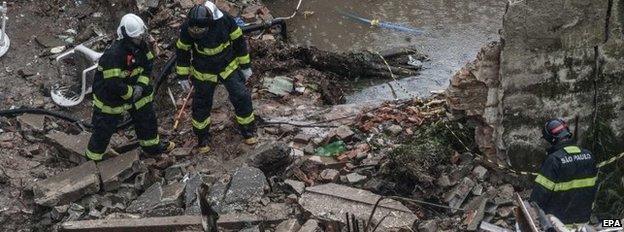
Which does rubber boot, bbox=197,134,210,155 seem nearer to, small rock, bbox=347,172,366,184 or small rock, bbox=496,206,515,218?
small rock, bbox=347,172,366,184

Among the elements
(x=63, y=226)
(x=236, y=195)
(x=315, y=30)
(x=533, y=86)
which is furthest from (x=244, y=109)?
(x=315, y=30)

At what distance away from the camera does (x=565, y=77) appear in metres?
6.08

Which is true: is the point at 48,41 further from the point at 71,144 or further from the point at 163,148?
the point at 163,148

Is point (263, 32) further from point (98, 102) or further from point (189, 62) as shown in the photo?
point (98, 102)

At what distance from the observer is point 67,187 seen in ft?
Answer: 20.7

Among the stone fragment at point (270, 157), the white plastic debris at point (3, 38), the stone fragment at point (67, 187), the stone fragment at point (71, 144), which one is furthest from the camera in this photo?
the white plastic debris at point (3, 38)

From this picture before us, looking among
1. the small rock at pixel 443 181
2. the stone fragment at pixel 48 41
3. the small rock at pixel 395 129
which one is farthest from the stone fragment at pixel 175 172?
the stone fragment at pixel 48 41

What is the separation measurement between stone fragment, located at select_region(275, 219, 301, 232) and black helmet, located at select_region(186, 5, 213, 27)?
2.03 meters

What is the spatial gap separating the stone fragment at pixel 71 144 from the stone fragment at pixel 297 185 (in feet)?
7.20

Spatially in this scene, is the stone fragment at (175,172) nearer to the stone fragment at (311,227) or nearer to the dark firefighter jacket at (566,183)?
the stone fragment at (311,227)

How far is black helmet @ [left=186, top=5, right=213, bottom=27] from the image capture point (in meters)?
6.40

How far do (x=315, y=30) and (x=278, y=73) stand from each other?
1.85m

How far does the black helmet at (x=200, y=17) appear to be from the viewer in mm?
6398

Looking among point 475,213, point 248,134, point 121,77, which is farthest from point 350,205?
point 121,77
